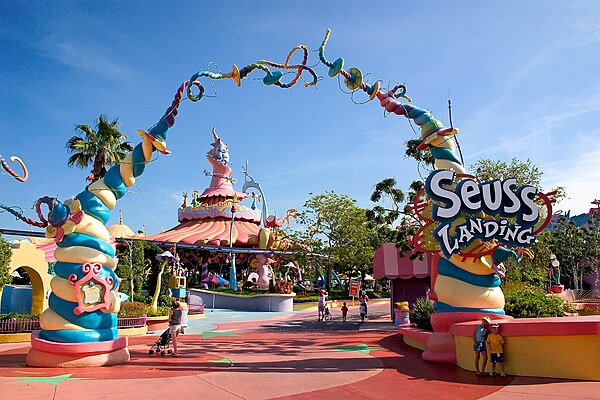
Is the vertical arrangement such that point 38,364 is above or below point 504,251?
below

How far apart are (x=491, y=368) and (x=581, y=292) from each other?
33.3m

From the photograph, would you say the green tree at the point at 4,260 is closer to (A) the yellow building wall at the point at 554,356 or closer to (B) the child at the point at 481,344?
(B) the child at the point at 481,344

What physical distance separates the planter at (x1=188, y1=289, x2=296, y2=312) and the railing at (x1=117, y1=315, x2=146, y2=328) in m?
15.1

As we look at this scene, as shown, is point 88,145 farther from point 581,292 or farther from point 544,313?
point 581,292

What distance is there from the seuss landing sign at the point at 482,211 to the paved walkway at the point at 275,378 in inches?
124

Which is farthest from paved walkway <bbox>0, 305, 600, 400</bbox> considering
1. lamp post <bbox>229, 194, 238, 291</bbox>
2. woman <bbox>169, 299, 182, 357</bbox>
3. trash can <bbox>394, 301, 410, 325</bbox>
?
lamp post <bbox>229, 194, 238, 291</bbox>

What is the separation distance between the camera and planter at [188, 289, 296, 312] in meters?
34.2

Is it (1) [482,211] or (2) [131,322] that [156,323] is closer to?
(2) [131,322]

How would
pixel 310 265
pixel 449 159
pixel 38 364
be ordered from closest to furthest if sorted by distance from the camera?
pixel 38 364, pixel 449 159, pixel 310 265

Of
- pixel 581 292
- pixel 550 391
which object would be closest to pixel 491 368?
pixel 550 391

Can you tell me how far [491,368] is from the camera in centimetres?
978

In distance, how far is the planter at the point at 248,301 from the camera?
3422 cm

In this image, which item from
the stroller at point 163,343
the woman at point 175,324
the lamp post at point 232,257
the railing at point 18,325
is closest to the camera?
the woman at point 175,324

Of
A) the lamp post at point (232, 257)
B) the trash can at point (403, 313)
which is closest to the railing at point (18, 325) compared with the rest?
the trash can at point (403, 313)
